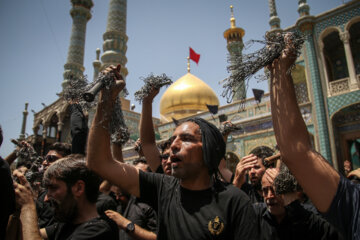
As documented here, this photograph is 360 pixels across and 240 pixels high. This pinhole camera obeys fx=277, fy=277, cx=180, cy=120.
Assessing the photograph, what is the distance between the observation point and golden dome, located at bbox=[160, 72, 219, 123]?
74.8 ft

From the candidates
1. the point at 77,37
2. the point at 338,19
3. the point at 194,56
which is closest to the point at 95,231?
the point at 338,19

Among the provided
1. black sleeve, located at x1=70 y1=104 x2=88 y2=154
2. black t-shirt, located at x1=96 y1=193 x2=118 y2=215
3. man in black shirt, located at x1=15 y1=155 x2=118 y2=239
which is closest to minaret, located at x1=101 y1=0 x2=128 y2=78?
black sleeve, located at x1=70 y1=104 x2=88 y2=154

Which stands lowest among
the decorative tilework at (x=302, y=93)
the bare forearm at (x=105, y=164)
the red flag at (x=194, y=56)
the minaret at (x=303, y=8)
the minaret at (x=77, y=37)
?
the bare forearm at (x=105, y=164)

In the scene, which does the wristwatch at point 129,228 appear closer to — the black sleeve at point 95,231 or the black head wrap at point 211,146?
the black sleeve at point 95,231

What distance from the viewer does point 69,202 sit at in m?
1.92

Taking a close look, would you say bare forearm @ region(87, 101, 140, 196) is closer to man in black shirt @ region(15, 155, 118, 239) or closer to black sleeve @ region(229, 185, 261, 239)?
man in black shirt @ region(15, 155, 118, 239)

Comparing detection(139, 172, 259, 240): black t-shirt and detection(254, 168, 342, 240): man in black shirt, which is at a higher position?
detection(139, 172, 259, 240): black t-shirt

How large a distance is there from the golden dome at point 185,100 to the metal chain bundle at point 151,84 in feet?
64.8

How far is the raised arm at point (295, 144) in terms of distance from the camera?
1179 mm

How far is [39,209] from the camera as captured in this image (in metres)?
2.67

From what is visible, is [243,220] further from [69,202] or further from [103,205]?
[103,205]

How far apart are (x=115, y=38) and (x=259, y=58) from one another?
21.8 meters

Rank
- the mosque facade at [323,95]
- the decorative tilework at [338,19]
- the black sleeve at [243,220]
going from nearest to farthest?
1. the black sleeve at [243,220]
2. the mosque facade at [323,95]
3. the decorative tilework at [338,19]

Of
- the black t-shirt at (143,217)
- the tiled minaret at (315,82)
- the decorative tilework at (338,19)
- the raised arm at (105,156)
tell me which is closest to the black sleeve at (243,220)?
the raised arm at (105,156)
